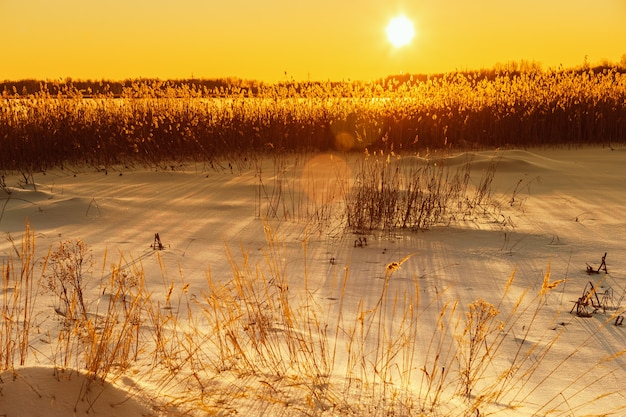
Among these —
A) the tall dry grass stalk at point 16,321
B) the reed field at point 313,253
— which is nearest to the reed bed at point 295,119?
the reed field at point 313,253

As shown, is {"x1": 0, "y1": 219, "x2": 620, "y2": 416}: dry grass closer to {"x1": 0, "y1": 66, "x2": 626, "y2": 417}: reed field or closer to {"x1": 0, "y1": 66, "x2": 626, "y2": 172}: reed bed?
{"x1": 0, "y1": 66, "x2": 626, "y2": 417}: reed field

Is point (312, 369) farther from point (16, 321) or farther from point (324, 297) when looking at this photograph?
point (16, 321)

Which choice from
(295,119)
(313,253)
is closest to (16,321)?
(313,253)

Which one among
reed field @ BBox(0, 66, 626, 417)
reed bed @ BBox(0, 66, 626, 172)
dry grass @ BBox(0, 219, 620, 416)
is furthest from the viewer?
reed bed @ BBox(0, 66, 626, 172)

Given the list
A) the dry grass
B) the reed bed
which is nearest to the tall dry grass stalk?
the dry grass

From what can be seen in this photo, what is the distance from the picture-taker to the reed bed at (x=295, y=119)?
10023mm

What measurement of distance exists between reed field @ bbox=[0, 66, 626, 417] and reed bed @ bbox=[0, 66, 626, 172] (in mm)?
51

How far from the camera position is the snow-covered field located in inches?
85.8

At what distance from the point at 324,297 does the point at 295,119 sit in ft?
24.2

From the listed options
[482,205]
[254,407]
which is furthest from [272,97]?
[254,407]

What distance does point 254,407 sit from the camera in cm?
Answer: 211

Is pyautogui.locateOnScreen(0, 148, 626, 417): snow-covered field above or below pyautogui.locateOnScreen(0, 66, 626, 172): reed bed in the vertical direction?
below

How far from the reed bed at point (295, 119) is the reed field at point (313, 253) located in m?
0.05

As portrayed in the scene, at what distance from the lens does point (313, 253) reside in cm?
473
